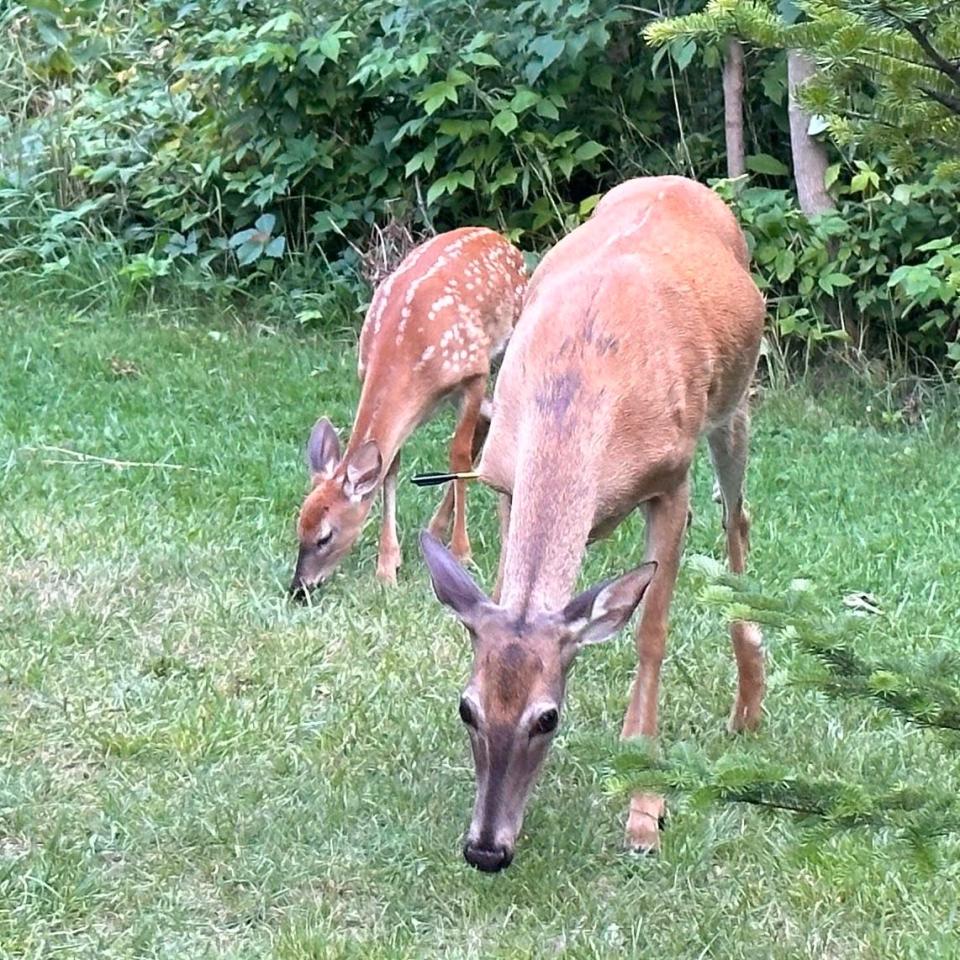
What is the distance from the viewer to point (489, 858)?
134 inches

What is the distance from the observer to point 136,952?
3.46 metres

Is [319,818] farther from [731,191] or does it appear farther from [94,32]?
[94,32]

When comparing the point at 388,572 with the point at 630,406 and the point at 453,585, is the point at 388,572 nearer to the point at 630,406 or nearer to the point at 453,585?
the point at 630,406

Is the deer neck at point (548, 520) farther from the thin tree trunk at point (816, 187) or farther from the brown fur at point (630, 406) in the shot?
the thin tree trunk at point (816, 187)

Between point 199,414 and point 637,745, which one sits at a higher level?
point 637,745

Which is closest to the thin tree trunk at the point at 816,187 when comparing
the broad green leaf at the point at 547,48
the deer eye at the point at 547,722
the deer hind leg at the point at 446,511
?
the broad green leaf at the point at 547,48

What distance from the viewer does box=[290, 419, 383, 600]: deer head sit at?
561 cm

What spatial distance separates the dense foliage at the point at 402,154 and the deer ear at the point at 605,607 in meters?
4.36

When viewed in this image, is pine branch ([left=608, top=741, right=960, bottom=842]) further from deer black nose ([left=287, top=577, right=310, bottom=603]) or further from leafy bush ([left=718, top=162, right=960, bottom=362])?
leafy bush ([left=718, top=162, right=960, bottom=362])

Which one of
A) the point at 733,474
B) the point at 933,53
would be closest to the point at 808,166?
the point at 733,474

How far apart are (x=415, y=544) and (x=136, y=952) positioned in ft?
9.25

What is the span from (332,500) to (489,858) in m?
2.54

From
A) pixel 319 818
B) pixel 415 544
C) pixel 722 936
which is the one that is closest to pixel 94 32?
pixel 415 544

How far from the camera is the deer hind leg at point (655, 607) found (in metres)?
4.20
